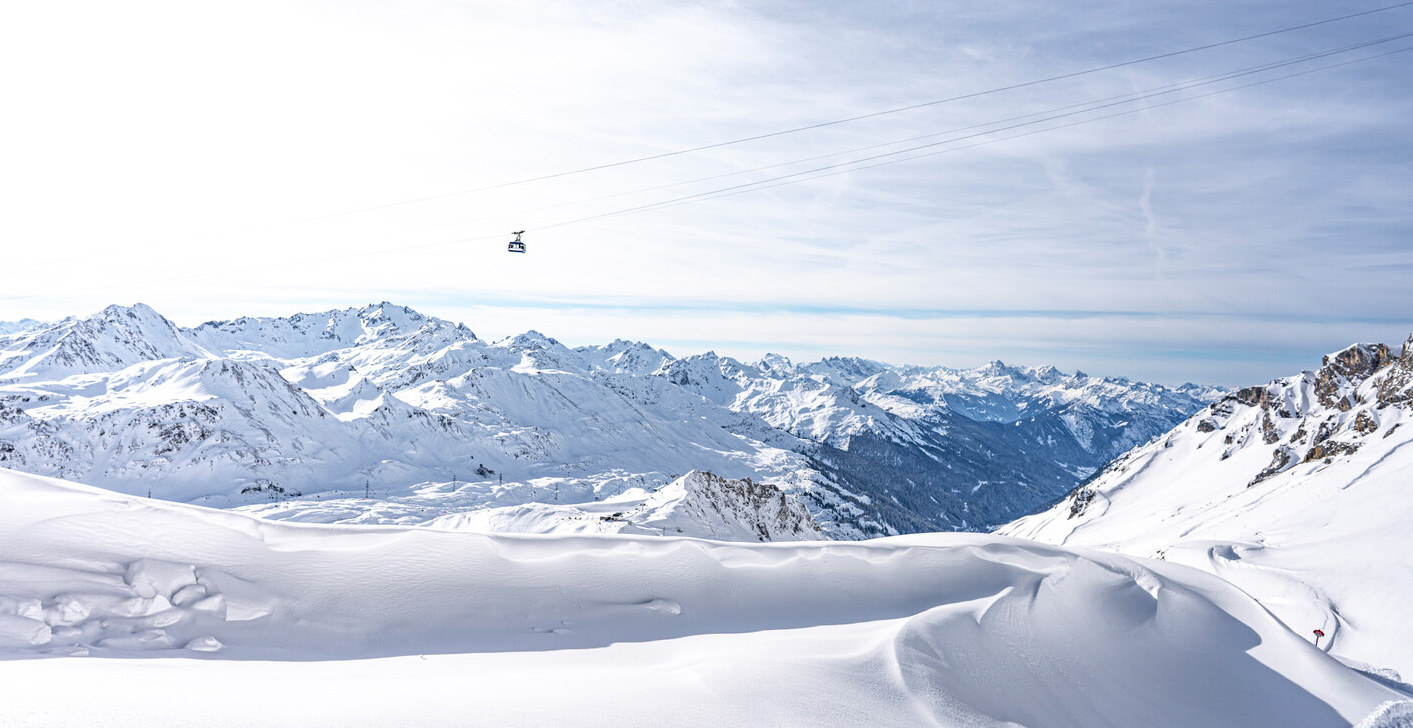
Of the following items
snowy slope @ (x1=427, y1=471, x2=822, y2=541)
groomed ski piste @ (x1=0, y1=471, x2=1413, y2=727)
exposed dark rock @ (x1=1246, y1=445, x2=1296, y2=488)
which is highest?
groomed ski piste @ (x1=0, y1=471, x2=1413, y2=727)

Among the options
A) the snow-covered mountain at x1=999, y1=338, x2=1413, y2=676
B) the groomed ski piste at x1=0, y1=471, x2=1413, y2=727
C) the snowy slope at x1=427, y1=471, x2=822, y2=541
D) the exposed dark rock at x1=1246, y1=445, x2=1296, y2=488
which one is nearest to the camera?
the groomed ski piste at x1=0, y1=471, x2=1413, y2=727

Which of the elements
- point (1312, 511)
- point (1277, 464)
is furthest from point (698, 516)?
point (1277, 464)

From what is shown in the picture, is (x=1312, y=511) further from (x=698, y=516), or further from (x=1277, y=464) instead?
(x=698, y=516)

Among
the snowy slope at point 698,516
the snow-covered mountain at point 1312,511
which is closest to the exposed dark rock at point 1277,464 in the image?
the snow-covered mountain at point 1312,511

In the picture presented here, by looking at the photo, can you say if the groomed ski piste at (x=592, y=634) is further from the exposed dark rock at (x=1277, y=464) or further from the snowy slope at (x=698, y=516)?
the exposed dark rock at (x=1277, y=464)

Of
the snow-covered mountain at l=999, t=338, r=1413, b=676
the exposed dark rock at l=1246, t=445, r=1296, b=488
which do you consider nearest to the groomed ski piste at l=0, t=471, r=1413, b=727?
the snow-covered mountain at l=999, t=338, r=1413, b=676

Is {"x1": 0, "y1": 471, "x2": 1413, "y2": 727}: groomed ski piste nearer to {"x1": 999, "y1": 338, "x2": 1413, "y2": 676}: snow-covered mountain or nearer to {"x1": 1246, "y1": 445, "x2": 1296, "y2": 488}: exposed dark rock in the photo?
{"x1": 999, "y1": 338, "x2": 1413, "y2": 676}: snow-covered mountain

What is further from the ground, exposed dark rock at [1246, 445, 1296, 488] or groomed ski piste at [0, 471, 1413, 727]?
groomed ski piste at [0, 471, 1413, 727]

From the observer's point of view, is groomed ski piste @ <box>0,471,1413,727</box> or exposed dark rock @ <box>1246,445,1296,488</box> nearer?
groomed ski piste @ <box>0,471,1413,727</box>

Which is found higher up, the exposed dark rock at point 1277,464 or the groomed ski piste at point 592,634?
the groomed ski piste at point 592,634
